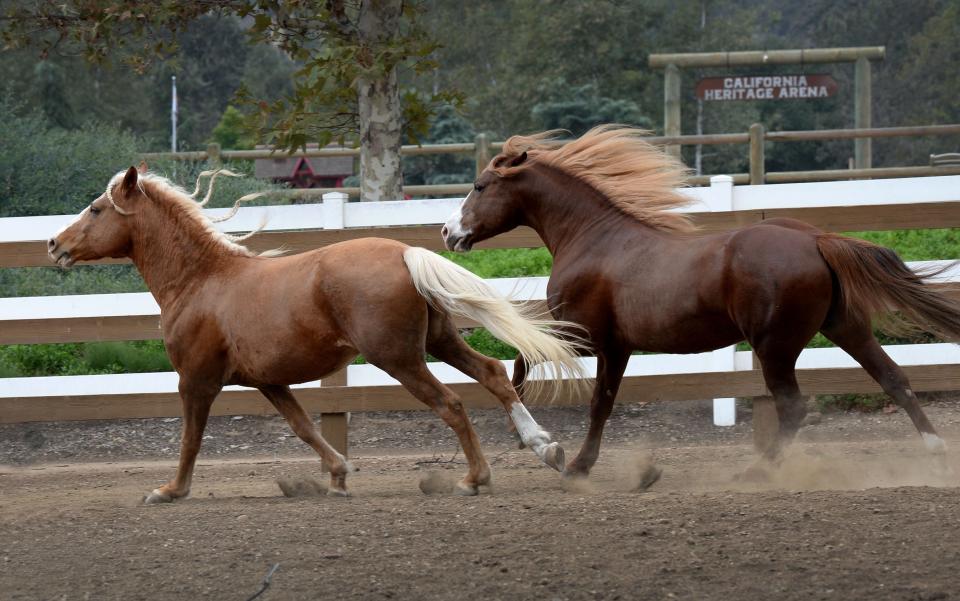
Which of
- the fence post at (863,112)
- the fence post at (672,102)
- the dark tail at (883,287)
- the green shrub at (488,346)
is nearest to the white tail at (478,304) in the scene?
the dark tail at (883,287)

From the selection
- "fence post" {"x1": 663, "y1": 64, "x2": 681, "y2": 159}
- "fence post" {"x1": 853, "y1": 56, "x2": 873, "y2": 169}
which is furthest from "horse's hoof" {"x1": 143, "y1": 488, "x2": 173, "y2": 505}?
"fence post" {"x1": 853, "y1": 56, "x2": 873, "y2": 169}

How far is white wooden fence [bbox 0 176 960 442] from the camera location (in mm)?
6746

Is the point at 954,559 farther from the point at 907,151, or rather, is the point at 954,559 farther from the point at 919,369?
the point at 907,151

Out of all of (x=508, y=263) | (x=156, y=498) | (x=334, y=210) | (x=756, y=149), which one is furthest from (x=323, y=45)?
(x=756, y=149)

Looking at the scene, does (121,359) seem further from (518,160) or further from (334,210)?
(518,160)

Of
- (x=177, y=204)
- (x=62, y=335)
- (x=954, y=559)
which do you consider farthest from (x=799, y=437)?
(x=62, y=335)

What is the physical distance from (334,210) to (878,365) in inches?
133

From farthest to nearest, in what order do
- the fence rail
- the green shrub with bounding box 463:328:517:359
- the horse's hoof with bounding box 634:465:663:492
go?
the green shrub with bounding box 463:328:517:359 → the fence rail → the horse's hoof with bounding box 634:465:663:492

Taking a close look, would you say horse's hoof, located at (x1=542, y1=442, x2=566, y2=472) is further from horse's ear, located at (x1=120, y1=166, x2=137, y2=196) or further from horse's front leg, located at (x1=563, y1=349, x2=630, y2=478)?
horse's ear, located at (x1=120, y1=166, x2=137, y2=196)

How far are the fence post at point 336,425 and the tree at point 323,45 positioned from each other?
2030mm

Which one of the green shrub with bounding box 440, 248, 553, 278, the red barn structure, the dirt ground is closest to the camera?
the dirt ground

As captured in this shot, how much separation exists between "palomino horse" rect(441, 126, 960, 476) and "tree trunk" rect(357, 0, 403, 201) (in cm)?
219

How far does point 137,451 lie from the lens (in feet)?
25.2

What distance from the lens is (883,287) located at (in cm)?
529
